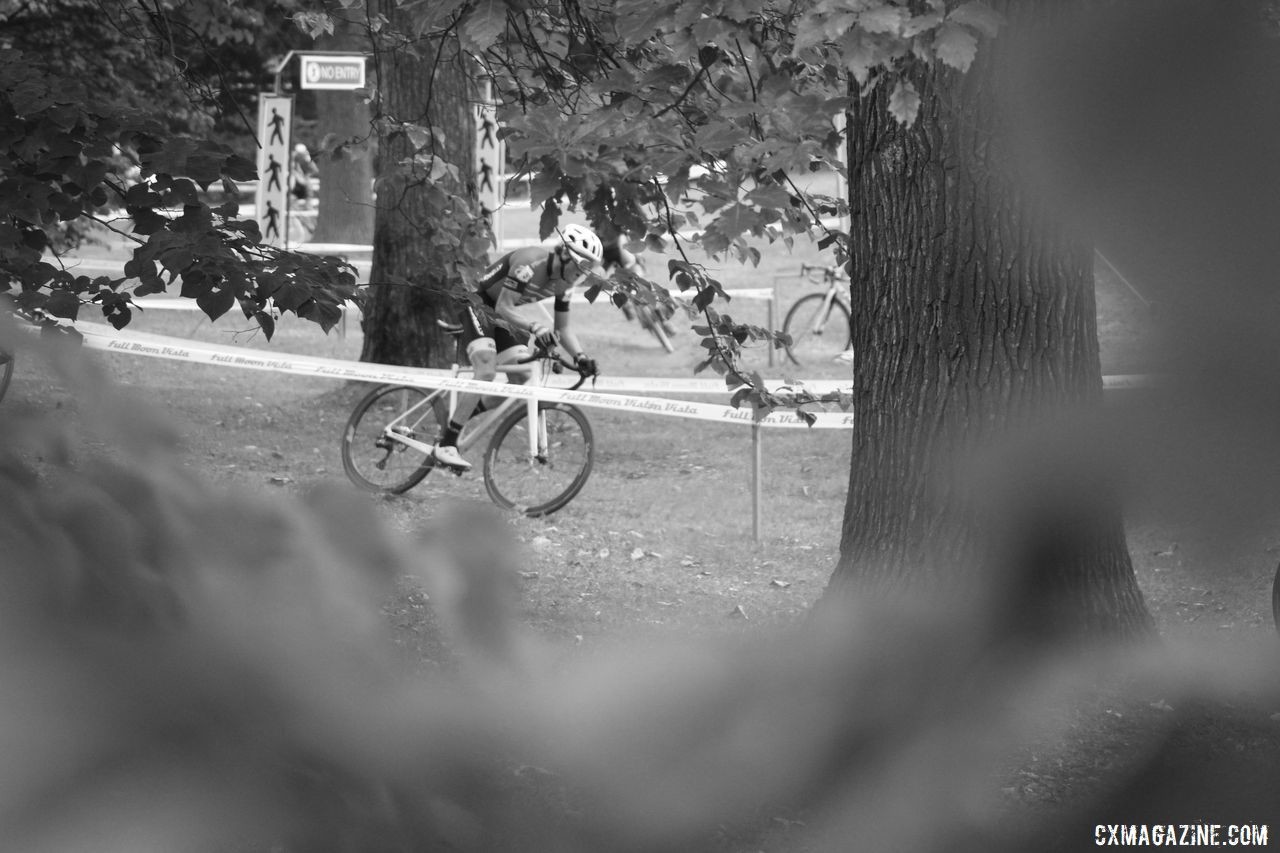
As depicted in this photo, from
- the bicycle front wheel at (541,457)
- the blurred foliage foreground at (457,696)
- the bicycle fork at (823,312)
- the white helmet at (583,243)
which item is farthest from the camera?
the bicycle fork at (823,312)

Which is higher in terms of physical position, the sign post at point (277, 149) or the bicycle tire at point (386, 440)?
the sign post at point (277, 149)

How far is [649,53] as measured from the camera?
5176mm

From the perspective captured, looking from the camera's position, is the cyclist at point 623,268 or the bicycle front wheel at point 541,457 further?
the bicycle front wheel at point 541,457

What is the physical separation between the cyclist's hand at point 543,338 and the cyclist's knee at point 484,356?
1.05 ft

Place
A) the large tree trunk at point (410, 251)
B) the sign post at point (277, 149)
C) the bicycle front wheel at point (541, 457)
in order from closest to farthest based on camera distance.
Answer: the bicycle front wheel at point (541, 457), the large tree trunk at point (410, 251), the sign post at point (277, 149)

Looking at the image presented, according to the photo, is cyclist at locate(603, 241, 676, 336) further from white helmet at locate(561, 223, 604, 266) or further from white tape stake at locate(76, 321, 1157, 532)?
white tape stake at locate(76, 321, 1157, 532)

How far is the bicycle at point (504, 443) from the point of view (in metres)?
8.55

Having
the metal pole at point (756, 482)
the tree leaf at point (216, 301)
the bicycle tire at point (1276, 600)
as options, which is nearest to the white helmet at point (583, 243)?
the metal pole at point (756, 482)

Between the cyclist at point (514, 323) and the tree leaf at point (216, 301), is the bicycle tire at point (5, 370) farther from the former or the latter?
the cyclist at point (514, 323)

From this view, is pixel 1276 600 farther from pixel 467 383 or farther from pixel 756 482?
pixel 467 383

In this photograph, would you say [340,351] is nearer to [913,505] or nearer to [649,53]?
[649,53]

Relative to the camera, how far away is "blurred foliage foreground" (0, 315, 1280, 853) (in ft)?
2.58

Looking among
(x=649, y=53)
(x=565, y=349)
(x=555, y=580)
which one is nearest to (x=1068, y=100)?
(x=555, y=580)

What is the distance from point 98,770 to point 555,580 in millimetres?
360
